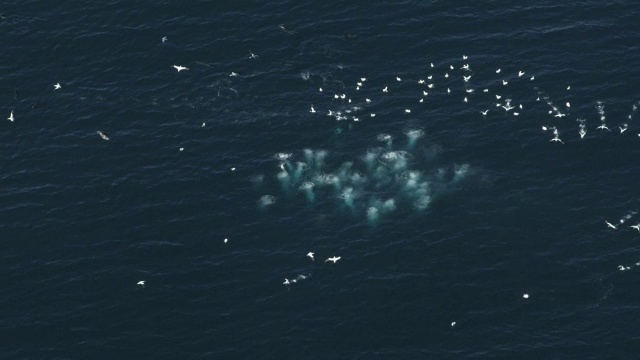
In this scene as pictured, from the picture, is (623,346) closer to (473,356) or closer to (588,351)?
(588,351)

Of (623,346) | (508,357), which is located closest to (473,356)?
(508,357)

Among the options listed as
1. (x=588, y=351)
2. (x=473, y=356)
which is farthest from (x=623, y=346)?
(x=473, y=356)

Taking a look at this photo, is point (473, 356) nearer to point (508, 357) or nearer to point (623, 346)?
point (508, 357)
